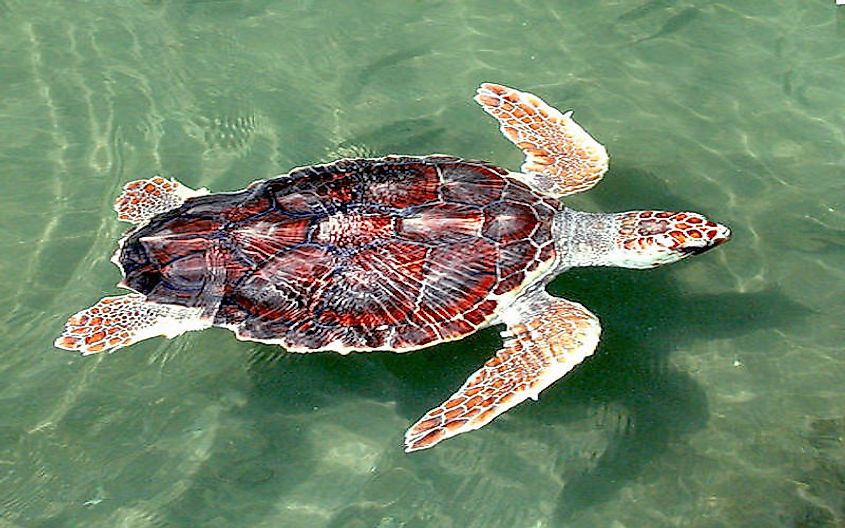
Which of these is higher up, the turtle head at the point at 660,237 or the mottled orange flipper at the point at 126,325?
the turtle head at the point at 660,237

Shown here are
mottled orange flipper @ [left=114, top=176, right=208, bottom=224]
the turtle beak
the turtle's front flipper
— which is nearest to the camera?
the turtle's front flipper

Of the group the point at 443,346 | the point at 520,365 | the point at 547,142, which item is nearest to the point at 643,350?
the point at 520,365

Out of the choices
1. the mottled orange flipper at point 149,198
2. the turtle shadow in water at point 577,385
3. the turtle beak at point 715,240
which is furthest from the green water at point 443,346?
the turtle beak at point 715,240

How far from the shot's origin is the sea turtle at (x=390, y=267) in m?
3.79

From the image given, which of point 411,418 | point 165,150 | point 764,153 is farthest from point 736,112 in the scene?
point 165,150

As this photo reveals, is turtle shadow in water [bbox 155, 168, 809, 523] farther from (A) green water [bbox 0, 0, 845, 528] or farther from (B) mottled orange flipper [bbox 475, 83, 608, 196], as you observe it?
(B) mottled orange flipper [bbox 475, 83, 608, 196]

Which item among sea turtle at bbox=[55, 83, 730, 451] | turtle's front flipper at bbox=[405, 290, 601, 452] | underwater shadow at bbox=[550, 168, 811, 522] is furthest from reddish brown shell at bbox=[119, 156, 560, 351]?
underwater shadow at bbox=[550, 168, 811, 522]

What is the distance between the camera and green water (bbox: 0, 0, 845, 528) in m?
3.85

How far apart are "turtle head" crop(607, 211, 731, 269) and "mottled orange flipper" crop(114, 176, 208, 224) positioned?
2.47 m

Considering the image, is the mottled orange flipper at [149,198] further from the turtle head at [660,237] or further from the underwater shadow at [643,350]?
the turtle head at [660,237]

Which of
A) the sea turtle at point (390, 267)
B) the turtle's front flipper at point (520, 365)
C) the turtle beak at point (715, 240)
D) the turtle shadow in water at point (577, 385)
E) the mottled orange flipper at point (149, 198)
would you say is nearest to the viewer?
the turtle's front flipper at point (520, 365)

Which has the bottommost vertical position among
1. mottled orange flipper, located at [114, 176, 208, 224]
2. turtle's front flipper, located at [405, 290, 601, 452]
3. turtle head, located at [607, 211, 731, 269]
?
turtle's front flipper, located at [405, 290, 601, 452]

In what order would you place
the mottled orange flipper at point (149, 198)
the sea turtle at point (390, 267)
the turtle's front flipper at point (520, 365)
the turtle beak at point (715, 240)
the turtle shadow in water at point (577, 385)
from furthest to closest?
the mottled orange flipper at point (149, 198) < the turtle beak at point (715, 240) < the turtle shadow in water at point (577, 385) < the sea turtle at point (390, 267) < the turtle's front flipper at point (520, 365)

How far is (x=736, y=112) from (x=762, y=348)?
1.92 meters
